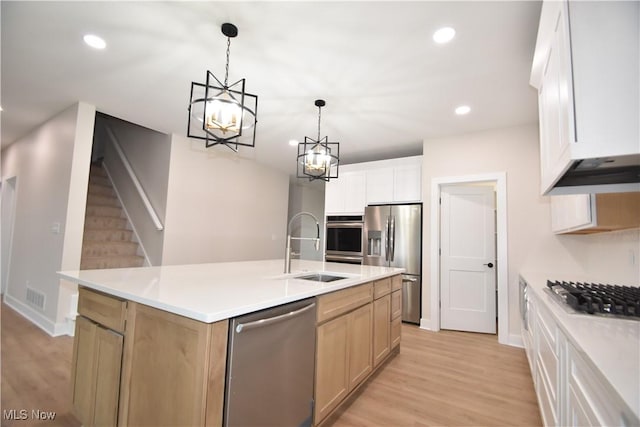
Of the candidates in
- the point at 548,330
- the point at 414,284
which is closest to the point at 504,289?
the point at 414,284

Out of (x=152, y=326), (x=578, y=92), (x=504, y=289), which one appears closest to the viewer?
(x=578, y=92)

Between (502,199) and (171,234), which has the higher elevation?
(502,199)

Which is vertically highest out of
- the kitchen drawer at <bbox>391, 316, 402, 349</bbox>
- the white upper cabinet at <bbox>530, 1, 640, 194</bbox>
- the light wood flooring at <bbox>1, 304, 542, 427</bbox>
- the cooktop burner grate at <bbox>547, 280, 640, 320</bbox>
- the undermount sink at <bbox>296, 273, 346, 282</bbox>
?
the white upper cabinet at <bbox>530, 1, 640, 194</bbox>

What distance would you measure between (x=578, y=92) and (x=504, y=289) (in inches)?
120

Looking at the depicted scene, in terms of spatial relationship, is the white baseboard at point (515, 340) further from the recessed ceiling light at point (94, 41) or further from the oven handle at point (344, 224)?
the recessed ceiling light at point (94, 41)

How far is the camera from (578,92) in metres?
1.07

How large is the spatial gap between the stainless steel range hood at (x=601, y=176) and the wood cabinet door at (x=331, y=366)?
4.77ft

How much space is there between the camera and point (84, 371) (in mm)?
1664

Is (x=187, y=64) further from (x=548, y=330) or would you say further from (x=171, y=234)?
(x=548, y=330)

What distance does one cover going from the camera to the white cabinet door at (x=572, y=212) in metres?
1.95

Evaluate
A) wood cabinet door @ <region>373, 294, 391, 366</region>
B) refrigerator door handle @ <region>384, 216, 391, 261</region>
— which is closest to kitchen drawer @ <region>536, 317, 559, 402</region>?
wood cabinet door @ <region>373, 294, 391, 366</region>

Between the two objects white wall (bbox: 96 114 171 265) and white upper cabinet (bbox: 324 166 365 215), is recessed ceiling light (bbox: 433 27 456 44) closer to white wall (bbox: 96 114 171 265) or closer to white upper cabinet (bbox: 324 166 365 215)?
white upper cabinet (bbox: 324 166 365 215)

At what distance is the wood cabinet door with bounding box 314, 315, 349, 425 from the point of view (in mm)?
1731

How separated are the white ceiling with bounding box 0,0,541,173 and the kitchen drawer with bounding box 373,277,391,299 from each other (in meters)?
1.82
